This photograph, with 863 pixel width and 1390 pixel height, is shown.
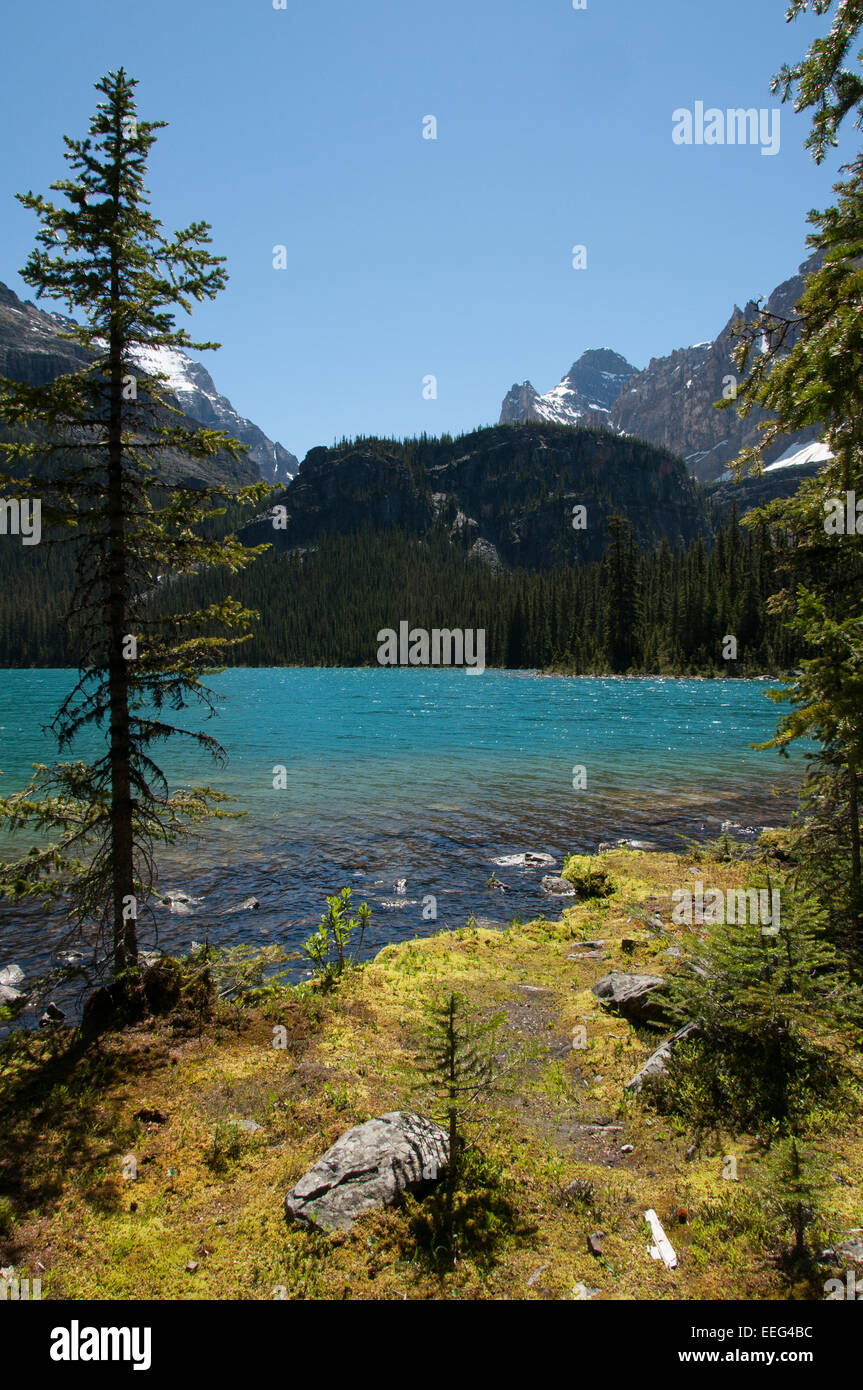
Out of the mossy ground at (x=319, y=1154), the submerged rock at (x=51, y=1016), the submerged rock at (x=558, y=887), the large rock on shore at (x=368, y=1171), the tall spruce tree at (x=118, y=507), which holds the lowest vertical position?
the submerged rock at (x=558, y=887)

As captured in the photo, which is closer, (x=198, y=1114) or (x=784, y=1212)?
(x=784, y=1212)

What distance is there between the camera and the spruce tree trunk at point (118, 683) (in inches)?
345

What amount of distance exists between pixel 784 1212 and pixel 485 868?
13485mm

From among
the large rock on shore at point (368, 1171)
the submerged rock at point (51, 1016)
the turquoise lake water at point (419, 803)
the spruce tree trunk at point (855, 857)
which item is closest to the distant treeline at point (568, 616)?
the turquoise lake water at point (419, 803)

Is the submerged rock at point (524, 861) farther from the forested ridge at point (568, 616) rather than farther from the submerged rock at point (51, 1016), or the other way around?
the forested ridge at point (568, 616)

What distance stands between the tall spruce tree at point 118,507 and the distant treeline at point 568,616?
157ft

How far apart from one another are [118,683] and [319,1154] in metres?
6.15

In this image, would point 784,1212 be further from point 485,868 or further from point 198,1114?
point 485,868

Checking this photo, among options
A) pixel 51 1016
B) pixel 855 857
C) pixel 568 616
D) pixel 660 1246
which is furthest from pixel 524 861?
pixel 568 616

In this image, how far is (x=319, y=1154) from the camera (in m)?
6.09

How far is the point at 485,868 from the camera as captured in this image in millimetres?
17953

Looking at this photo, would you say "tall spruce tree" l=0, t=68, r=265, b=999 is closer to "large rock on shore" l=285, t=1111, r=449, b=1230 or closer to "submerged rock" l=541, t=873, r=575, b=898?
"large rock on shore" l=285, t=1111, r=449, b=1230

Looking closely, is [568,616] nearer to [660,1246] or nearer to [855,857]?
[855,857]
